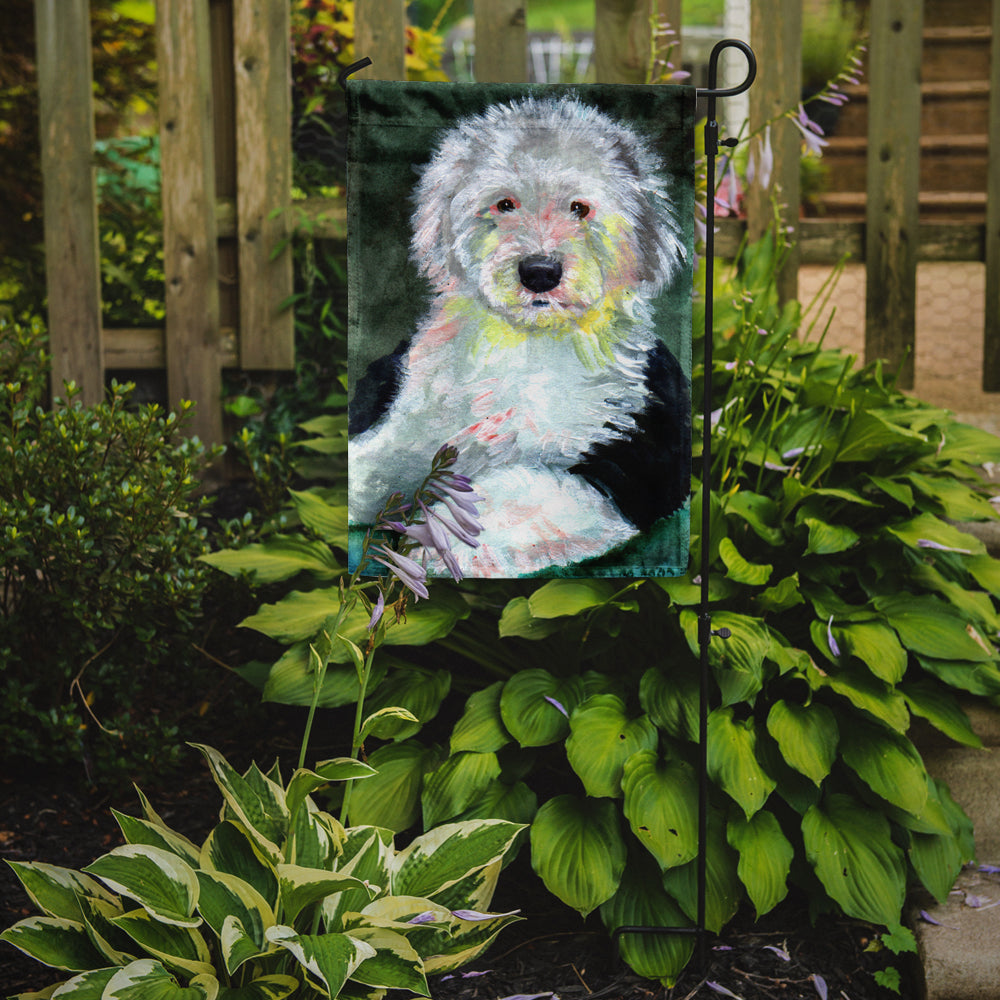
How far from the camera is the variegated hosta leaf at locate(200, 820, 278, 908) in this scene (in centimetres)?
165

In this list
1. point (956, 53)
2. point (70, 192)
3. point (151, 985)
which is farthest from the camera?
point (956, 53)

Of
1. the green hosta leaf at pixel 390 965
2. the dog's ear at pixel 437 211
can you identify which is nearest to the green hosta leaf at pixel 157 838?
the green hosta leaf at pixel 390 965

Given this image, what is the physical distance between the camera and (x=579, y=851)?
1858 millimetres

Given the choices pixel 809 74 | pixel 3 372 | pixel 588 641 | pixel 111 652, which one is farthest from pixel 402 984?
pixel 809 74

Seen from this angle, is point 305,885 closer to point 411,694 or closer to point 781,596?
point 411,694

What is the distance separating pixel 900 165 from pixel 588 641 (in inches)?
82.5

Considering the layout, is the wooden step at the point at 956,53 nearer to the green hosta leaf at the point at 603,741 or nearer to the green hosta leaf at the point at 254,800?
the green hosta leaf at the point at 603,741

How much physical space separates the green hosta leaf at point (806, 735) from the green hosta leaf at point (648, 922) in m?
0.35

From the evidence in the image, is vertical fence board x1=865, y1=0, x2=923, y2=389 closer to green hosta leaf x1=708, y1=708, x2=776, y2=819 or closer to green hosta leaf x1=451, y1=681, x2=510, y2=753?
green hosta leaf x1=708, y1=708, x2=776, y2=819

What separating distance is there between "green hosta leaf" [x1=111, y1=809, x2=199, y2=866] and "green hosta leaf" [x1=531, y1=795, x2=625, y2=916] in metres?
0.60

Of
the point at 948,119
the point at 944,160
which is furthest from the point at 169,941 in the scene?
the point at 948,119

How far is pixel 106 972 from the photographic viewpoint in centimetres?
146

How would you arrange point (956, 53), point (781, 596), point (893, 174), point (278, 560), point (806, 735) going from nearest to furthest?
point (806, 735)
point (781, 596)
point (278, 560)
point (893, 174)
point (956, 53)

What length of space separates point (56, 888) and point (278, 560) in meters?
0.94
